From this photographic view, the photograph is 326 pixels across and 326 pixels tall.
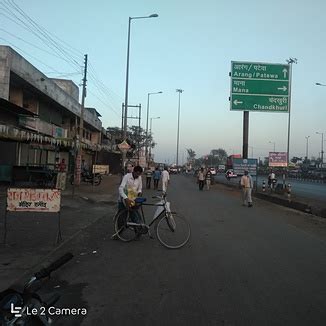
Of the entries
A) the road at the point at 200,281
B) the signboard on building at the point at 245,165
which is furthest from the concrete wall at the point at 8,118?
the signboard on building at the point at 245,165

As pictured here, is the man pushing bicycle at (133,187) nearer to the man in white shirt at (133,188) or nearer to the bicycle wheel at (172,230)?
the man in white shirt at (133,188)

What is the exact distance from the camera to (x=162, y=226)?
10359 mm

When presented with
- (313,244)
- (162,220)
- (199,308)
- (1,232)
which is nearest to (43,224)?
(1,232)

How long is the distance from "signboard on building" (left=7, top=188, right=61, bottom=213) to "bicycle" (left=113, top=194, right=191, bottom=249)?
1.61 metres

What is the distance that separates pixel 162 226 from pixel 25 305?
24.0ft

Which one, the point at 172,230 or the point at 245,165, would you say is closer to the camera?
the point at 172,230

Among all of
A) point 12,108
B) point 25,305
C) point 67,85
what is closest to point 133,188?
point 25,305

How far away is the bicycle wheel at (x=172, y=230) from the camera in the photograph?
1023cm

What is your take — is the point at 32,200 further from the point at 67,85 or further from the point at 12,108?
the point at 67,85

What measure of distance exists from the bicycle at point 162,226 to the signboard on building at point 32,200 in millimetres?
1608

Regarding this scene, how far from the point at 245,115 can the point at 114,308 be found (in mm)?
27223

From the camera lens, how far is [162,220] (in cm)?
1038

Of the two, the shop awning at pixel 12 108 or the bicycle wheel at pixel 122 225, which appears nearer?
the bicycle wheel at pixel 122 225

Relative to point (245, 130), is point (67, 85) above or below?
above
